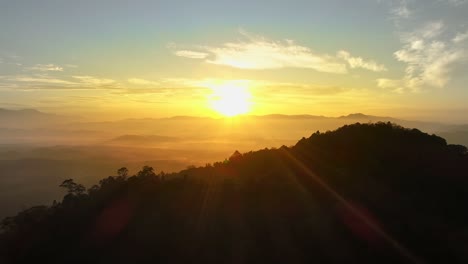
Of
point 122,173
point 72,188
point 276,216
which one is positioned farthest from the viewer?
point 122,173

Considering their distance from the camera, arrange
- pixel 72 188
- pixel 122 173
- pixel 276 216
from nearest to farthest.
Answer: pixel 276 216 < pixel 72 188 < pixel 122 173

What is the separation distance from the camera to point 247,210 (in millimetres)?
26766

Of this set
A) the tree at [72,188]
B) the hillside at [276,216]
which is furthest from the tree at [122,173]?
the tree at [72,188]

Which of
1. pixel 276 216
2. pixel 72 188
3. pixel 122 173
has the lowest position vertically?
pixel 276 216

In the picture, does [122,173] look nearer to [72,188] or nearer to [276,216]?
[72,188]

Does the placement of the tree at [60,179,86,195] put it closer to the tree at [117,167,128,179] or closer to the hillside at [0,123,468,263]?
the hillside at [0,123,468,263]

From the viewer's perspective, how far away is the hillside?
72.1 feet

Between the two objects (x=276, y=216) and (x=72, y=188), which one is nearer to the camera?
(x=276, y=216)

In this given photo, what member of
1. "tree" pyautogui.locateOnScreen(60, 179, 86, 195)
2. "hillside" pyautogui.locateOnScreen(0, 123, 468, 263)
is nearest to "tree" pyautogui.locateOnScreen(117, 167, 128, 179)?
"hillside" pyautogui.locateOnScreen(0, 123, 468, 263)

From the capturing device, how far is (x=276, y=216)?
25.6m

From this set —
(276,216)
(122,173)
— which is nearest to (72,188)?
(122,173)

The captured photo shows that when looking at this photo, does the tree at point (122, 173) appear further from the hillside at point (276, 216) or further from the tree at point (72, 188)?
the tree at point (72, 188)

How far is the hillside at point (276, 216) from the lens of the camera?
22.0m

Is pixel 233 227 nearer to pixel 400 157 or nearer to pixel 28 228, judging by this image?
pixel 28 228
